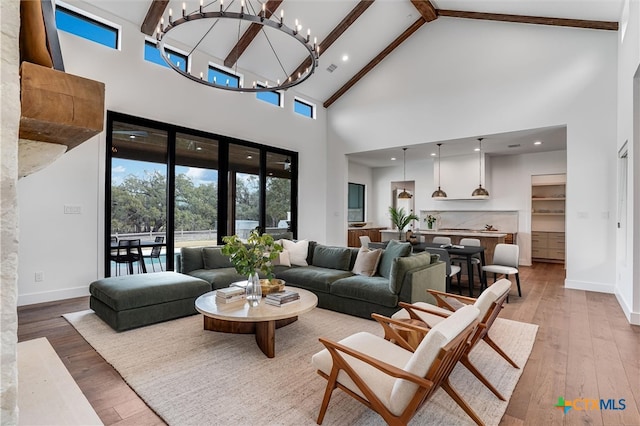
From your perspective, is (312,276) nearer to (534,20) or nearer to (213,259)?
(213,259)

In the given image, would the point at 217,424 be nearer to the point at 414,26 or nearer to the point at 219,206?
the point at 219,206

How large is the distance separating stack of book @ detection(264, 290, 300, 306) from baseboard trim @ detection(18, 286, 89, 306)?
128 inches

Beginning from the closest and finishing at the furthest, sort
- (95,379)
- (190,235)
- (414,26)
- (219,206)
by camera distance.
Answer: (95,379) < (190,235) < (219,206) < (414,26)

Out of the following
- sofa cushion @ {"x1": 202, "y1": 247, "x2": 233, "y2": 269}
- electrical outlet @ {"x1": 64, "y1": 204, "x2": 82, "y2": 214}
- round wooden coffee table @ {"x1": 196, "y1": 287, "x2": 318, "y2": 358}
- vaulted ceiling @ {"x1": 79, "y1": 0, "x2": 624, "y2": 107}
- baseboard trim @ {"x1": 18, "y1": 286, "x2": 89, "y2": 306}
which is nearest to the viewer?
round wooden coffee table @ {"x1": 196, "y1": 287, "x2": 318, "y2": 358}

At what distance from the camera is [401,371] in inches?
63.8

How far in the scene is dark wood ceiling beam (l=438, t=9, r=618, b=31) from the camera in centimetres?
510

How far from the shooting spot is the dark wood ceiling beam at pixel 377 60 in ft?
22.9

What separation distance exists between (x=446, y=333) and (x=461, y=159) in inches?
304

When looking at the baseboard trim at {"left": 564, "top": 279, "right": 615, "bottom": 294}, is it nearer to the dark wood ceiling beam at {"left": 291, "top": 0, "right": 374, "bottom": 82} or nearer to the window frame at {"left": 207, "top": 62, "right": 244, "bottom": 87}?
the dark wood ceiling beam at {"left": 291, "top": 0, "right": 374, "bottom": 82}

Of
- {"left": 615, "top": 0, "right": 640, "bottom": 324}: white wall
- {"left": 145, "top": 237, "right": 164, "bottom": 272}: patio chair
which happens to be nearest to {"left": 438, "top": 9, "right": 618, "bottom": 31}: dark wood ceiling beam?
{"left": 615, "top": 0, "right": 640, "bottom": 324}: white wall

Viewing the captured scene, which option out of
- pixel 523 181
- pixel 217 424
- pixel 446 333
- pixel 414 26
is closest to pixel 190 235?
pixel 217 424

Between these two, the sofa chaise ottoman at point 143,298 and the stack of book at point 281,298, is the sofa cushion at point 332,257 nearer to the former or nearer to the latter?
the stack of book at point 281,298

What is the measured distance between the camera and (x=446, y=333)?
161cm

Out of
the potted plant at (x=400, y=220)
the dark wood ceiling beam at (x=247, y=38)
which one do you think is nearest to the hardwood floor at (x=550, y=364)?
the potted plant at (x=400, y=220)
